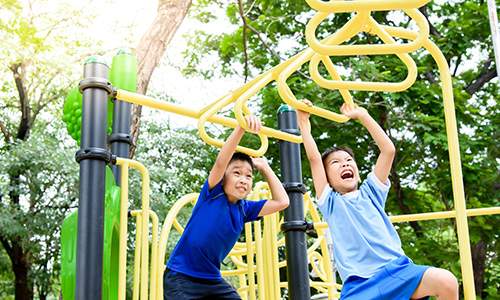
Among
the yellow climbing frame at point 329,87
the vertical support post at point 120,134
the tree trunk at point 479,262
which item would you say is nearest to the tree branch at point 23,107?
the tree trunk at point 479,262

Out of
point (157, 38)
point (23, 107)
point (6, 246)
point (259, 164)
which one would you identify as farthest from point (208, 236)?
point (23, 107)

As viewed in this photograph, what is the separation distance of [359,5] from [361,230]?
2.65 feet

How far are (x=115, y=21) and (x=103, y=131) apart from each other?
29.2 feet

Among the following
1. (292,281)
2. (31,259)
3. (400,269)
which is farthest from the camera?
(31,259)

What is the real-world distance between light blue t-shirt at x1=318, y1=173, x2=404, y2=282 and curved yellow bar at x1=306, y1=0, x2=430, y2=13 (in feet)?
2.55

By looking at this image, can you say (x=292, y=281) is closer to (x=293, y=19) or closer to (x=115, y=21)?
(x=293, y=19)

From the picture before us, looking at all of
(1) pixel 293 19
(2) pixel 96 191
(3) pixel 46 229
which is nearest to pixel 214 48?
(1) pixel 293 19

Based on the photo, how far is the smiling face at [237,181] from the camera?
2520mm

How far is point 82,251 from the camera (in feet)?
6.72

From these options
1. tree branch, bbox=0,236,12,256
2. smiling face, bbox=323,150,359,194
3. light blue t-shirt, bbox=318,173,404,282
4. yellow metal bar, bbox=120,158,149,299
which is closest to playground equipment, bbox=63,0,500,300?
yellow metal bar, bbox=120,158,149,299

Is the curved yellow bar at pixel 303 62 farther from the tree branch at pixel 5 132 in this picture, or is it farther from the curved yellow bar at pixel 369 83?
the tree branch at pixel 5 132

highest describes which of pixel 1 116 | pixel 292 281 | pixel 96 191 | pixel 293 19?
pixel 293 19

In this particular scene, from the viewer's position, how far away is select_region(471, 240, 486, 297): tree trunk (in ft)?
26.1

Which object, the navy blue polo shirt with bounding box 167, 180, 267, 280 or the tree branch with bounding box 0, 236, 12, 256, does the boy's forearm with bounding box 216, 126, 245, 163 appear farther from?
the tree branch with bounding box 0, 236, 12, 256
